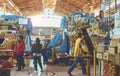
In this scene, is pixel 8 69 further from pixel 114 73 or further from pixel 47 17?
pixel 47 17

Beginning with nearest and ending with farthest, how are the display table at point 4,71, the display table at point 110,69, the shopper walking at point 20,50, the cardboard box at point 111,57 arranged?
1. the cardboard box at point 111,57
2. the display table at point 110,69
3. the display table at point 4,71
4. the shopper walking at point 20,50

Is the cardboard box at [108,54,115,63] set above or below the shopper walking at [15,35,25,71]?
above

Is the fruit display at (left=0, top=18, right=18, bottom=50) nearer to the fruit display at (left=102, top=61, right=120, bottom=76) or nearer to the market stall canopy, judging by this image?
the fruit display at (left=102, top=61, right=120, bottom=76)

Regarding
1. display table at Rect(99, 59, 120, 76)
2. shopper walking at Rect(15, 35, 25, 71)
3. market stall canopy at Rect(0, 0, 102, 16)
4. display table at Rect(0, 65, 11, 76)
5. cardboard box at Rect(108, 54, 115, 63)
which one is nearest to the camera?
cardboard box at Rect(108, 54, 115, 63)

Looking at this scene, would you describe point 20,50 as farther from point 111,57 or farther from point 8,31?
point 111,57

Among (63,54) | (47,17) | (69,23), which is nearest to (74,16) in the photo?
(69,23)

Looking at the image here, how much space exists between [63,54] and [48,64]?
4.21 ft

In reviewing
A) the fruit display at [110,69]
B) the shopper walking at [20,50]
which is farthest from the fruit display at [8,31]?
the fruit display at [110,69]

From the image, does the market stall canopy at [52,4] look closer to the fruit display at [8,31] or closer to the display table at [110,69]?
the fruit display at [8,31]

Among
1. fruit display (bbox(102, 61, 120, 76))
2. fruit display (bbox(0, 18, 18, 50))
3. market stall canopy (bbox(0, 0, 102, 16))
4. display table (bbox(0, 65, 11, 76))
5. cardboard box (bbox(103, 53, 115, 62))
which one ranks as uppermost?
market stall canopy (bbox(0, 0, 102, 16))

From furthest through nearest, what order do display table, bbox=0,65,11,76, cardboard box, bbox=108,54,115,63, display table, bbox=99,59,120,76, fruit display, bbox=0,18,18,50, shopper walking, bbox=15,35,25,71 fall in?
fruit display, bbox=0,18,18,50, shopper walking, bbox=15,35,25,71, display table, bbox=0,65,11,76, display table, bbox=99,59,120,76, cardboard box, bbox=108,54,115,63

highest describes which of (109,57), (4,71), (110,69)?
(109,57)

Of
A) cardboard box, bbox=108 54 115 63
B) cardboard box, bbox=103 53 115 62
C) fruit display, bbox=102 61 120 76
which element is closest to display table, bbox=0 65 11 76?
fruit display, bbox=102 61 120 76

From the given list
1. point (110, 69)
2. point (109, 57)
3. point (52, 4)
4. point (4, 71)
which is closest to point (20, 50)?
point (4, 71)
